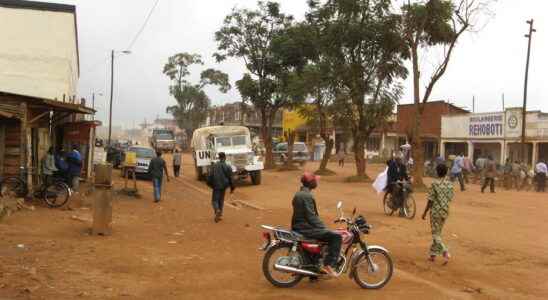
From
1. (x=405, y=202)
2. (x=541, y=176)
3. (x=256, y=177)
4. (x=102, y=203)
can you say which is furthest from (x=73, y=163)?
(x=541, y=176)

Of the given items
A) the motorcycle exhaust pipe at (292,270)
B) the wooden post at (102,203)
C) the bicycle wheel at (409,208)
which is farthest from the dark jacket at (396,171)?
the motorcycle exhaust pipe at (292,270)

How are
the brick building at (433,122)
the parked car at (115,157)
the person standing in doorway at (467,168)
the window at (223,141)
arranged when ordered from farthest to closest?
the brick building at (433,122) → the parked car at (115,157) → the person standing in doorway at (467,168) → the window at (223,141)

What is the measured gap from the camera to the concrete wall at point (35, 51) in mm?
25703

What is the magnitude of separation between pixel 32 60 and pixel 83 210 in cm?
1358

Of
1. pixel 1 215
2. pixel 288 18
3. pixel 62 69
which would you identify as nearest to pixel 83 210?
pixel 1 215

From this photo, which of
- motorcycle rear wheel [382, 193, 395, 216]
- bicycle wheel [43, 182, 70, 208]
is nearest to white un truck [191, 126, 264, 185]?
motorcycle rear wheel [382, 193, 395, 216]

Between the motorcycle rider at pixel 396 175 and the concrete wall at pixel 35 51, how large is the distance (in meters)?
16.7

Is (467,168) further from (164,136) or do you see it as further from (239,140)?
(164,136)

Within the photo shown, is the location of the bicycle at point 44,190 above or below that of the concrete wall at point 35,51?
below

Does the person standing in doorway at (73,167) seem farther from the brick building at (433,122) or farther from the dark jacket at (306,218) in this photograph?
the brick building at (433,122)

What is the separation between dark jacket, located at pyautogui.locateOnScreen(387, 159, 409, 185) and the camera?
1552cm

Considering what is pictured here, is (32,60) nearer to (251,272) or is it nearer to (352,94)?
(352,94)

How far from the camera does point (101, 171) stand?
459 inches

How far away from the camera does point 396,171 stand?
1551 centimetres
